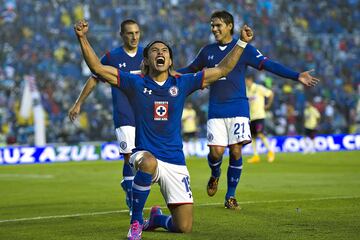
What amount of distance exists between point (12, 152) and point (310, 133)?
10938 millimetres

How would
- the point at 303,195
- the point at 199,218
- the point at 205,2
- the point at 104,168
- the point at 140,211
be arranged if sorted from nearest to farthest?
the point at 140,211
the point at 199,218
the point at 303,195
the point at 104,168
the point at 205,2

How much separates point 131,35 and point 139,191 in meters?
3.52

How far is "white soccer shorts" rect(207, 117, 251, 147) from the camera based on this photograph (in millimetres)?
12802

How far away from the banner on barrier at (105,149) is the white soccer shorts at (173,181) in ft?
64.6

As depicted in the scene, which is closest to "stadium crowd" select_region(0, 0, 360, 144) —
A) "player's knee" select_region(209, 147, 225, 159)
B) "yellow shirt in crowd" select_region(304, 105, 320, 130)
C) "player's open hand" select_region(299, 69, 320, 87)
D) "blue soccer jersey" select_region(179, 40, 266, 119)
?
"yellow shirt in crowd" select_region(304, 105, 320, 130)

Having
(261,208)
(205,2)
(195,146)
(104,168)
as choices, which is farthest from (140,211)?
(205,2)

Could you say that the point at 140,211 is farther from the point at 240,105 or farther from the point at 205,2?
the point at 205,2

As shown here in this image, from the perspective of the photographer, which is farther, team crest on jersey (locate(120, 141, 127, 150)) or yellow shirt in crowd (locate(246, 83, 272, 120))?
yellow shirt in crowd (locate(246, 83, 272, 120))

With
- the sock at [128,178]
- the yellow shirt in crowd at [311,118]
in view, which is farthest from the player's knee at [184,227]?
the yellow shirt in crowd at [311,118]

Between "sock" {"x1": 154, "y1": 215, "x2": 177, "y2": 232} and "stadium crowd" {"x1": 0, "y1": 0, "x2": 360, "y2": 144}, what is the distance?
2147 centimetres

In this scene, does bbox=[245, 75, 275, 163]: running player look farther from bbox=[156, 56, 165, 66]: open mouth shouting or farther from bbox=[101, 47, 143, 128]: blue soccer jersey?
bbox=[156, 56, 165, 66]: open mouth shouting

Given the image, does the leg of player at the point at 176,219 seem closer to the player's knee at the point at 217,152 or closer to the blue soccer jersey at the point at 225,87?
the player's knee at the point at 217,152

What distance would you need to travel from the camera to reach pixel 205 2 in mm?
40594

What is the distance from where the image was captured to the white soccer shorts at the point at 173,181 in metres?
9.37
